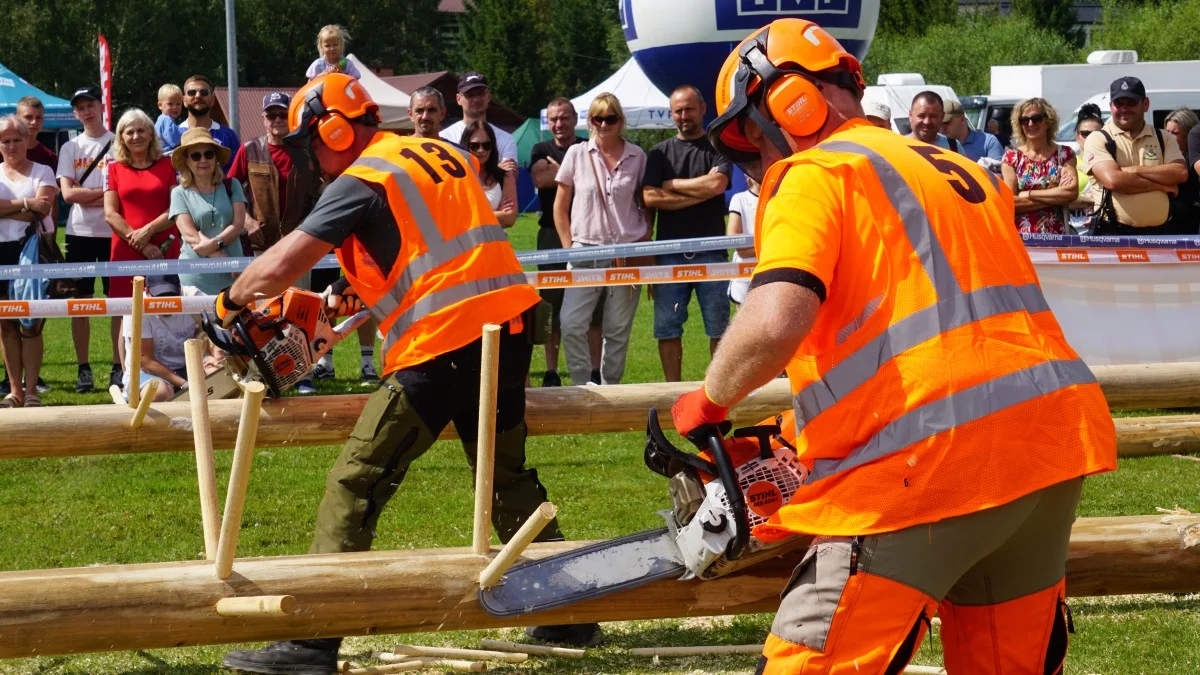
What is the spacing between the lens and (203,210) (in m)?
9.13

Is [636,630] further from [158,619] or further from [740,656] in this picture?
[158,619]

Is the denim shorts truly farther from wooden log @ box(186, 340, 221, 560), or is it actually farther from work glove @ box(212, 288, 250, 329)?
wooden log @ box(186, 340, 221, 560)

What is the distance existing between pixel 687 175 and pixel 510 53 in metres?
55.5

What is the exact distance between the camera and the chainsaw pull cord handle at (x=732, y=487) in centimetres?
324

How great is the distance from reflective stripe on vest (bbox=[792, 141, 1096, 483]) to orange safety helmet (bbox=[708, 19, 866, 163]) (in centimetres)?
23

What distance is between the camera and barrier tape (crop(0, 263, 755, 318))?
8.05m

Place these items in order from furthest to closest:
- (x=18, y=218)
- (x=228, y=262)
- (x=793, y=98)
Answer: (x=18, y=218)
(x=228, y=262)
(x=793, y=98)

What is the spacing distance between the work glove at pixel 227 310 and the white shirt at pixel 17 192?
5599 mm

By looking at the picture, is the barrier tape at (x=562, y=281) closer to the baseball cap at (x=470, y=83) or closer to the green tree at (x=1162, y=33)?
the baseball cap at (x=470, y=83)

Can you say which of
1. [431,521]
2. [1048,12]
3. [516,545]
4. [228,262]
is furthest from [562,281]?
[1048,12]

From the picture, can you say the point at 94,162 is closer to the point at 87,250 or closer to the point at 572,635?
the point at 87,250

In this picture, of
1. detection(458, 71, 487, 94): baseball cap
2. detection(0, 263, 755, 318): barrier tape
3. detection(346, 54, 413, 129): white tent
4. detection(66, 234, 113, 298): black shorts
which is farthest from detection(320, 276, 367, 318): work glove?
detection(346, 54, 413, 129): white tent

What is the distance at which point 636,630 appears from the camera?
5.30 metres

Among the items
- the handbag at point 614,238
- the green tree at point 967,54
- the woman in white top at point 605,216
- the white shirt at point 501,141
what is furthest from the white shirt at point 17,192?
the green tree at point 967,54
